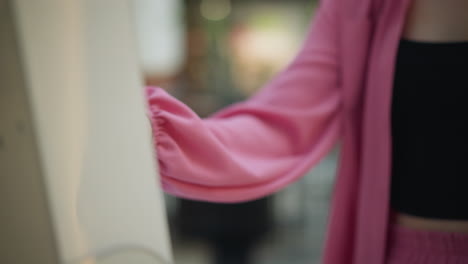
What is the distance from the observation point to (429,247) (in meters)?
0.64

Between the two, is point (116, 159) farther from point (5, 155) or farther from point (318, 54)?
point (318, 54)

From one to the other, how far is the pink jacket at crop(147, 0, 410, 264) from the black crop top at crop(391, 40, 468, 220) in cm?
2

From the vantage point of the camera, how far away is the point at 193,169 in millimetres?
562

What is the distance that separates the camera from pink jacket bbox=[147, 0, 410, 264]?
638 millimetres

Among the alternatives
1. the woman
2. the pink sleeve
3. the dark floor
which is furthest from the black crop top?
the dark floor

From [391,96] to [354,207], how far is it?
182 mm

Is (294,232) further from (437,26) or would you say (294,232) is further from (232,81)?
(437,26)

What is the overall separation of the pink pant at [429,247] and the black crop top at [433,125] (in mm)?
26

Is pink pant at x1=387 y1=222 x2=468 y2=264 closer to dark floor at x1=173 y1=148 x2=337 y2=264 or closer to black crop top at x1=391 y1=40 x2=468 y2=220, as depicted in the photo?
black crop top at x1=391 y1=40 x2=468 y2=220

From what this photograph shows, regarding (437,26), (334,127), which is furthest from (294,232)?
(437,26)

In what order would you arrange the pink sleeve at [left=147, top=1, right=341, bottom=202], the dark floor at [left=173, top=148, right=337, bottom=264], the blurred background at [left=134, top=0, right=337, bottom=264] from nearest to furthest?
1. the pink sleeve at [left=147, top=1, right=341, bottom=202]
2. the dark floor at [left=173, top=148, right=337, bottom=264]
3. the blurred background at [left=134, top=0, right=337, bottom=264]

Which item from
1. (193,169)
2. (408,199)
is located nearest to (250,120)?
(193,169)

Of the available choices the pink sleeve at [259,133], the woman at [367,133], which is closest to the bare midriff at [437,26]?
the woman at [367,133]

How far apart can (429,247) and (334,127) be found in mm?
209
